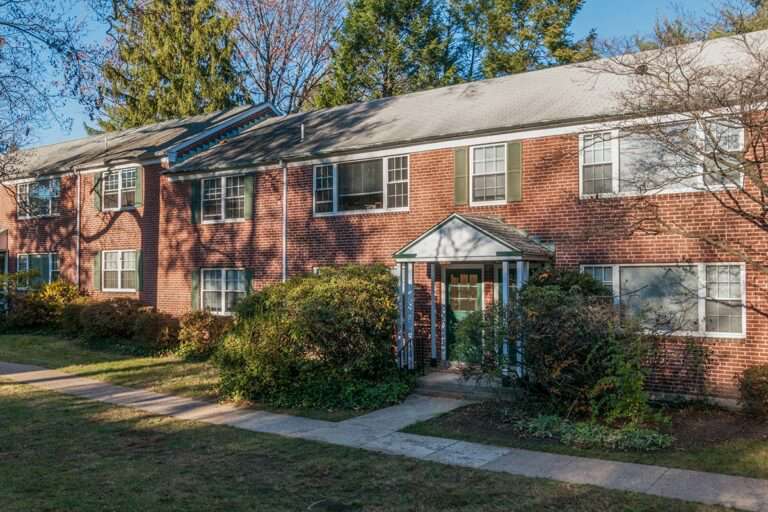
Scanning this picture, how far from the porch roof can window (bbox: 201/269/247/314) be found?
6332 mm

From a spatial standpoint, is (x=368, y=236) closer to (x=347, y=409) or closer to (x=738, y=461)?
(x=347, y=409)

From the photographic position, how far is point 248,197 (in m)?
18.7

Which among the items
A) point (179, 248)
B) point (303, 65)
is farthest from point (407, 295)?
point (303, 65)

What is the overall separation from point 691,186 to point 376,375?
6.60m

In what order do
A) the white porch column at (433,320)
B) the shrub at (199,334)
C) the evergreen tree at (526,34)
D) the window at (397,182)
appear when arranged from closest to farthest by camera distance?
the white porch column at (433,320) → the window at (397,182) → the shrub at (199,334) → the evergreen tree at (526,34)

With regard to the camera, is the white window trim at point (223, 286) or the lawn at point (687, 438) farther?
the white window trim at point (223, 286)

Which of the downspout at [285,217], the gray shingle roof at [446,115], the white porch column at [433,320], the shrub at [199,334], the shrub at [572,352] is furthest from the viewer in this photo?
the downspout at [285,217]

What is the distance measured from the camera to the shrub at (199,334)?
58.1ft

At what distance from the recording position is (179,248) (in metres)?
20.4

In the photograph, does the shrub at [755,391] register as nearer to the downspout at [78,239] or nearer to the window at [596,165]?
the window at [596,165]

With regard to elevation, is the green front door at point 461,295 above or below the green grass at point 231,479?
Result: above

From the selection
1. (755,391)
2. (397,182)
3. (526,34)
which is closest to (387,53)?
(526,34)

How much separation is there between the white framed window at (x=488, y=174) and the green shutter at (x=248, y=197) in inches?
260

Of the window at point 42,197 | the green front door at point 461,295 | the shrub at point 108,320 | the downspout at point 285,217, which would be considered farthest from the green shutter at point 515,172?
the window at point 42,197
